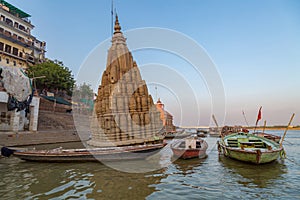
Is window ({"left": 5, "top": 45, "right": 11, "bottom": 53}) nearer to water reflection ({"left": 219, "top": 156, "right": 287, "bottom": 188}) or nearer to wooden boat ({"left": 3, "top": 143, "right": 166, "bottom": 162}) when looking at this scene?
wooden boat ({"left": 3, "top": 143, "right": 166, "bottom": 162})

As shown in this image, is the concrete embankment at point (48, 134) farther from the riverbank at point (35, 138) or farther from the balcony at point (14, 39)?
the balcony at point (14, 39)

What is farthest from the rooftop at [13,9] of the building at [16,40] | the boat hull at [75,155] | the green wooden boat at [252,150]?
the green wooden boat at [252,150]

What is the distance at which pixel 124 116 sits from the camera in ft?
73.0

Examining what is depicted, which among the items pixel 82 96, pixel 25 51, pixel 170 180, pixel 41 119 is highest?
pixel 25 51

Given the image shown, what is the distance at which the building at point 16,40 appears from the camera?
136 feet

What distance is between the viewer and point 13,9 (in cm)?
4731

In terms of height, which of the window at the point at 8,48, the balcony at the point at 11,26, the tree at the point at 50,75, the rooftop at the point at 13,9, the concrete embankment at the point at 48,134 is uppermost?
the rooftop at the point at 13,9

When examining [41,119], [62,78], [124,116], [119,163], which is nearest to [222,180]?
[119,163]

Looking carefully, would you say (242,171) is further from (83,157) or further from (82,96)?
(82,96)

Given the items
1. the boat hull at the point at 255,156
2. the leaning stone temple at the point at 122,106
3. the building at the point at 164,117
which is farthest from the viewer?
the building at the point at 164,117

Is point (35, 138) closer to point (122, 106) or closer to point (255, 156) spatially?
point (122, 106)

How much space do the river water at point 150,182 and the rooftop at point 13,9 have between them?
47330mm

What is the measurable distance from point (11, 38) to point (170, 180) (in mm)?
49382

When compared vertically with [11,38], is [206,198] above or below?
below
